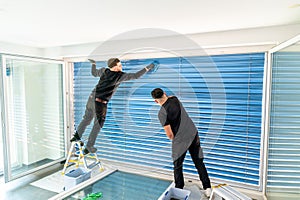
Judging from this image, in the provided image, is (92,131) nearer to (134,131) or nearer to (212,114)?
(134,131)

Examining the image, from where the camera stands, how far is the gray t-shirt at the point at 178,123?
2004 millimetres

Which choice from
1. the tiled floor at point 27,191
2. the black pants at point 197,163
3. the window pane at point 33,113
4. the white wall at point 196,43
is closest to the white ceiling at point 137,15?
the white wall at point 196,43

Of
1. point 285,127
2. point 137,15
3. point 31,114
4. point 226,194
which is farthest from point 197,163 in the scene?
point 31,114

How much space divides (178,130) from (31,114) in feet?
8.34

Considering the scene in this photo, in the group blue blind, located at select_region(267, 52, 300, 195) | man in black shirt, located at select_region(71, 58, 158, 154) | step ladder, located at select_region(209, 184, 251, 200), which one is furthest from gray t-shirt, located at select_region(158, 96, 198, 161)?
blue blind, located at select_region(267, 52, 300, 195)

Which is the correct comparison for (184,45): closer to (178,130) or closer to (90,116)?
(178,130)

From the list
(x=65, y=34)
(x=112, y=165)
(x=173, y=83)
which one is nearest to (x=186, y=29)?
(x=173, y=83)

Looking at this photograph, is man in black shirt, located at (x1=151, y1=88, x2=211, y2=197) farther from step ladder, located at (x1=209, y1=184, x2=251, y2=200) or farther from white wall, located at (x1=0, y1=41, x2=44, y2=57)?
white wall, located at (x1=0, y1=41, x2=44, y2=57)

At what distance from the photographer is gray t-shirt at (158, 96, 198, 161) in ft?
6.57

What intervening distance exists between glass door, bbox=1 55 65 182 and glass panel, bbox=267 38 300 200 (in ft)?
10.6

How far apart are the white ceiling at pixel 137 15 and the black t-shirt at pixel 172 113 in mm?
820

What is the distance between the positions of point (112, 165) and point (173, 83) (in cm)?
168

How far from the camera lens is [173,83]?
104 inches

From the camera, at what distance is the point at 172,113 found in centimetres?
203
